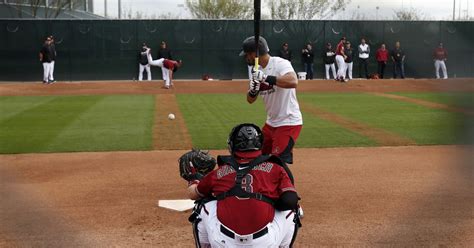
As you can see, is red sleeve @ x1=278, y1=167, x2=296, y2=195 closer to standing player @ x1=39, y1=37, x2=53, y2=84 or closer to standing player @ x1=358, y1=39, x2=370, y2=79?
standing player @ x1=39, y1=37, x2=53, y2=84

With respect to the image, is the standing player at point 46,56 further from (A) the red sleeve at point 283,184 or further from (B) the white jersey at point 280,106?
(A) the red sleeve at point 283,184

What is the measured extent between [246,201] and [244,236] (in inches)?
7.7

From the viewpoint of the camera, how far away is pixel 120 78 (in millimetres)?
27312

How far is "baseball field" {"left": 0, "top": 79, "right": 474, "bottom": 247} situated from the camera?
194 inches

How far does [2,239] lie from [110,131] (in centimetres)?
652

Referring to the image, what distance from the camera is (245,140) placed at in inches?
129

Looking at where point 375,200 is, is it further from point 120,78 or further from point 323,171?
point 120,78

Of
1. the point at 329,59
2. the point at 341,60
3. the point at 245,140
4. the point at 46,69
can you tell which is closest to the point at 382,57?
the point at 329,59

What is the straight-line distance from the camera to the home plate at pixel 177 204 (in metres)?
5.88

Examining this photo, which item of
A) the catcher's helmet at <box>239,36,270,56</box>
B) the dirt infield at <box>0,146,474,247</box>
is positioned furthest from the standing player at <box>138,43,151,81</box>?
the catcher's helmet at <box>239,36,270,56</box>

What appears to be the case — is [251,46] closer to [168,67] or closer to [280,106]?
[280,106]

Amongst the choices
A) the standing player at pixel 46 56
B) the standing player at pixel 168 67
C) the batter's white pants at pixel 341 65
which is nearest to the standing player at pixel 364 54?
the batter's white pants at pixel 341 65

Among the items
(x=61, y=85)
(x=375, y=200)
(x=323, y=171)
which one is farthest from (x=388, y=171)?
(x=61, y=85)

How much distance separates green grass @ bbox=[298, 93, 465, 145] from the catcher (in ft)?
17.2
